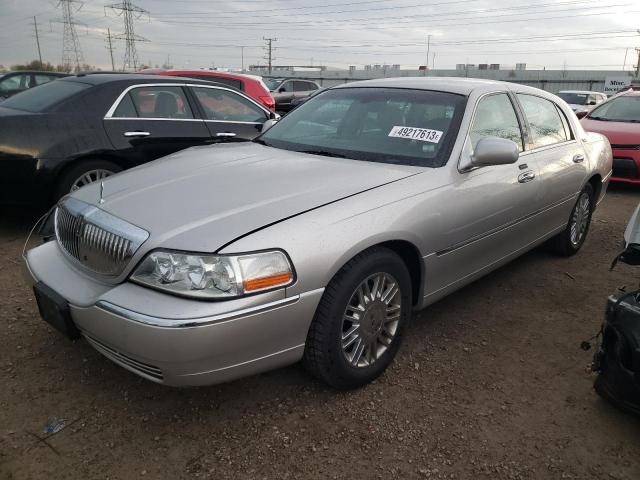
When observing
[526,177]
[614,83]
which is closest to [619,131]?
[526,177]

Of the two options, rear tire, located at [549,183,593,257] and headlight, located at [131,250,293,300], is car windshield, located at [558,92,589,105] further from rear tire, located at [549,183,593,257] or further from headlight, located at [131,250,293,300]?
headlight, located at [131,250,293,300]

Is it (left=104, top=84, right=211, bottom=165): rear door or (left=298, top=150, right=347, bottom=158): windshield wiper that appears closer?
(left=298, top=150, right=347, bottom=158): windshield wiper

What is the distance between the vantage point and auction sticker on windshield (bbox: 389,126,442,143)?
3.17 metres

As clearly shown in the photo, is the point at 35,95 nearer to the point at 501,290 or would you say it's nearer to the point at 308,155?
the point at 308,155

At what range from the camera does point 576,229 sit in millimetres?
4887

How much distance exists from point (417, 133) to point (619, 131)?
6170 millimetres

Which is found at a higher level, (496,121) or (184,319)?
(496,121)

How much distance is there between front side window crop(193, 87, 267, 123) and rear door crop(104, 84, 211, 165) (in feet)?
0.60

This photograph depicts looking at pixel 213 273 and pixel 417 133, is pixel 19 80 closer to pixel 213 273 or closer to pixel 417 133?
pixel 417 133

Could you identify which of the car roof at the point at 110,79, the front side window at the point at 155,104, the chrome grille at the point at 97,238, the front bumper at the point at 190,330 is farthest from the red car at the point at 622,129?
the chrome grille at the point at 97,238

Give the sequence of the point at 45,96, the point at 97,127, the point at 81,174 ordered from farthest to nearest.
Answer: the point at 45,96
the point at 97,127
the point at 81,174

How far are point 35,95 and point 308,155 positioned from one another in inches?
138

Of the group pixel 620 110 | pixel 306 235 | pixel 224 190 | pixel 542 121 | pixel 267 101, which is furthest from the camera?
pixel 267 101

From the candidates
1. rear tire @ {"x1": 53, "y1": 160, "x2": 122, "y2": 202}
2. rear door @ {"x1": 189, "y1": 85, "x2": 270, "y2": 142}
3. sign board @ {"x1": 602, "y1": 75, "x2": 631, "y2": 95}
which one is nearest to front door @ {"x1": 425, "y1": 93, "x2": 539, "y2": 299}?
rear door @ {"x1": 189, "y1": 85, "x2": 270, "y2": 142}
